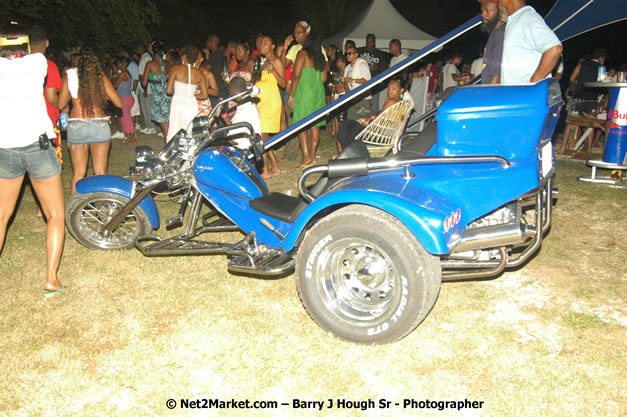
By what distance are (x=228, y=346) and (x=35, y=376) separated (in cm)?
120

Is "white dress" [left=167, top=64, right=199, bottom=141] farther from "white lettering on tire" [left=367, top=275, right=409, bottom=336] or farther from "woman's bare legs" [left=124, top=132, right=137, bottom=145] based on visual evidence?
"white lettering on tire" [left=367, top=275, right=409, bottom=336]

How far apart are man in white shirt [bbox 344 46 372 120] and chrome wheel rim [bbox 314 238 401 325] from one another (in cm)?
735

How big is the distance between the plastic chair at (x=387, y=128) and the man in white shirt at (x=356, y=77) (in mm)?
3552

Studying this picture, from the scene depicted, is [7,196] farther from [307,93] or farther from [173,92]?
[307,93]

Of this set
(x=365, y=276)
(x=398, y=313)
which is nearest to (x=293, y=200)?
(x=365, y=276)

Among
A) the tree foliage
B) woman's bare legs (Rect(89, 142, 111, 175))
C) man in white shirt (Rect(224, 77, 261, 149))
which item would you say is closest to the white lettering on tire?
woman's bare legs (Rect(89, 142, 111, 175))

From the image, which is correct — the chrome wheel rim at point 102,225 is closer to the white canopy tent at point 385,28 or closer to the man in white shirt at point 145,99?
the man in white shirt at point 145,99

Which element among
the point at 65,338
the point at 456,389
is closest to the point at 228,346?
the point at 65,338

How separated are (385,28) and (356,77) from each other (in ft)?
22.1

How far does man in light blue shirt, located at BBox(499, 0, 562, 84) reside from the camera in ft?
13.8

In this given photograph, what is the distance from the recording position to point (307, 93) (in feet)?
26.6

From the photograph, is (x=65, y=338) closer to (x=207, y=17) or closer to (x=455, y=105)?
(x=455, y=105)

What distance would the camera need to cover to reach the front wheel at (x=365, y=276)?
115 inches

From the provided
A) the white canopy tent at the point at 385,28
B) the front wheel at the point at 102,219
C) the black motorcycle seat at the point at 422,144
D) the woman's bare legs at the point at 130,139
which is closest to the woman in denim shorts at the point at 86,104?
the front wheel at the point at 102,219
